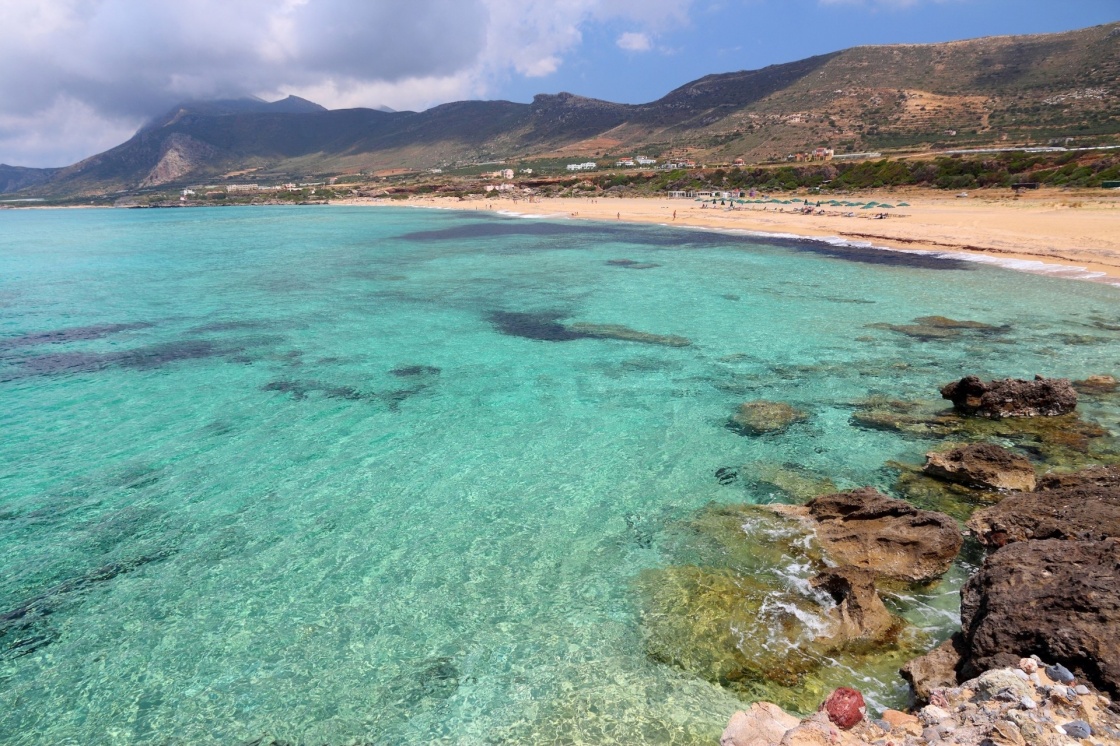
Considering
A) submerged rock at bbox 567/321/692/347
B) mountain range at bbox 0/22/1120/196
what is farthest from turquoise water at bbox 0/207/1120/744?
mountain range at bbox 0/22/1120/196

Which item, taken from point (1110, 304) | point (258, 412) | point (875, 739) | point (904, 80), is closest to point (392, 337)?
point (258, 412)

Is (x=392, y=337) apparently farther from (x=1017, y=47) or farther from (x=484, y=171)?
(x=484, y=171)

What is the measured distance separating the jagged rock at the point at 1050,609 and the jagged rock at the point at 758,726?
161 cm

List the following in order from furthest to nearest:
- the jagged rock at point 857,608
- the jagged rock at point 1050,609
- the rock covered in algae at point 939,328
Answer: the rock covered in algae at point 939,328, the jagged rock at point 857,608, the jagged rock at point 1050,609

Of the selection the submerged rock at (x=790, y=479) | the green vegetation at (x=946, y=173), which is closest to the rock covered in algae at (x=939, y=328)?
the submerged rock at (x=790, y=479)

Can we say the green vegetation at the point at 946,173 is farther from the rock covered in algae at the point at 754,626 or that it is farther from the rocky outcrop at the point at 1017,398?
the rock covered in algae at the point at 754,626

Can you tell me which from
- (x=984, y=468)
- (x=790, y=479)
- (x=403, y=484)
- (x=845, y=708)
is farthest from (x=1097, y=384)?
(x=403, y=484)

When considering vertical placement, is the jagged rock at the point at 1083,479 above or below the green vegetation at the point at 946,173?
below

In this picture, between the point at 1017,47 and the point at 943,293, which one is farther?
the point at 1017,47

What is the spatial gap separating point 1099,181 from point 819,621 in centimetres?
5371

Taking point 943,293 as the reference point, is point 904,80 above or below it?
above

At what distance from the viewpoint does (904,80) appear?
98.1 meters

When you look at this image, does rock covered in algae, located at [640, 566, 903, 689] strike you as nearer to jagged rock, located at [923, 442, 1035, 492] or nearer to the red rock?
the red rock

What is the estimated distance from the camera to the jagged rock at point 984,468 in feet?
29.0
